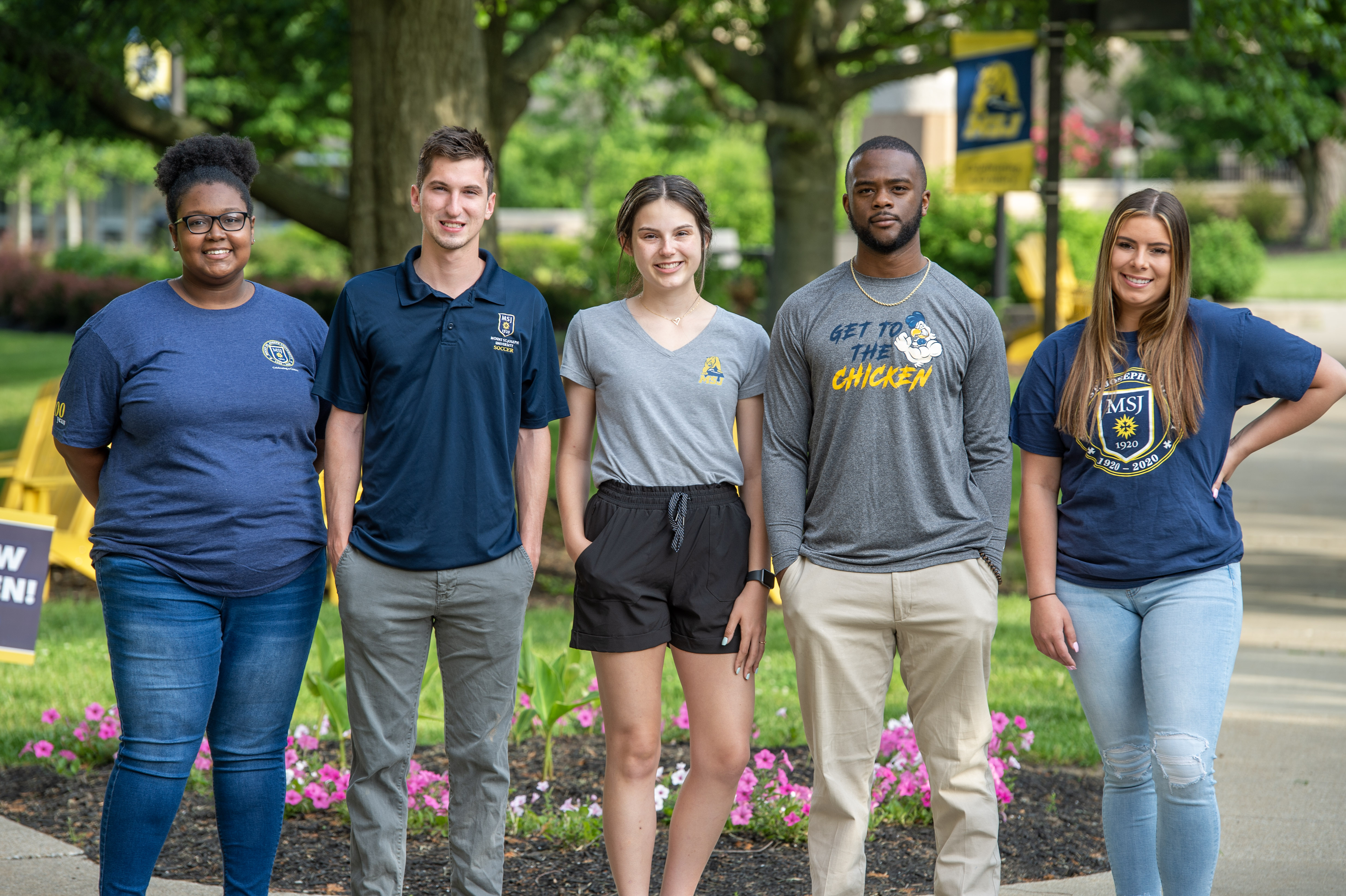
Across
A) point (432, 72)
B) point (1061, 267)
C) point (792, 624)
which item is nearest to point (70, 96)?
point (432, 72)

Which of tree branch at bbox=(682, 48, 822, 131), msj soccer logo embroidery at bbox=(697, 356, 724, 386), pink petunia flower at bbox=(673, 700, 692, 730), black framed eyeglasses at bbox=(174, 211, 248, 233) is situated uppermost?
tree branch at bbox=(682, 48, 822, 131)

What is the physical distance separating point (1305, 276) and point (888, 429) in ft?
109

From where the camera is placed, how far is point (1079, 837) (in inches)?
164

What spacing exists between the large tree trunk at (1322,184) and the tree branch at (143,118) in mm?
40591

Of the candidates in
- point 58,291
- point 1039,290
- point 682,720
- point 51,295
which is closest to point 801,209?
point 1039,290

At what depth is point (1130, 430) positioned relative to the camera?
3086 mm

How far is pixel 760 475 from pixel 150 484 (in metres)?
1.41

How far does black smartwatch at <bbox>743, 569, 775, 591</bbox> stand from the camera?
324 cm

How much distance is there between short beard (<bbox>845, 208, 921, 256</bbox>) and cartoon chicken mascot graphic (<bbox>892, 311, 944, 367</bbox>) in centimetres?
17

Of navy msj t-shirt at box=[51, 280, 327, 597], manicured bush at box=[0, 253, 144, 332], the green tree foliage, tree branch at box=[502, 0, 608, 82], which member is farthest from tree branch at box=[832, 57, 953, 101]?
manicured bush at box=[0, 253, 144, 332]

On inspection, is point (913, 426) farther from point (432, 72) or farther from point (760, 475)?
point (432, 72)

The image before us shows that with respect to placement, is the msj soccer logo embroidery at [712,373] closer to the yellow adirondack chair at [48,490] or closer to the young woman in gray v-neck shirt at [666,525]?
the young woman in gray v-neck shirt at [666,525]

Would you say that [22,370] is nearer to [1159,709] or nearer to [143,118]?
[143,118]

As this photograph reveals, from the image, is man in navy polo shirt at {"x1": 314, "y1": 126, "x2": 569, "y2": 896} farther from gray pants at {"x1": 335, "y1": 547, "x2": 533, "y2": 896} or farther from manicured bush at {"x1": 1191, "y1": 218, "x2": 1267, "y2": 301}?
manicured bush at {"x1": 1191, "y1": 218, "x2": 1267, "y2": 301}
